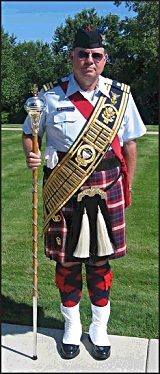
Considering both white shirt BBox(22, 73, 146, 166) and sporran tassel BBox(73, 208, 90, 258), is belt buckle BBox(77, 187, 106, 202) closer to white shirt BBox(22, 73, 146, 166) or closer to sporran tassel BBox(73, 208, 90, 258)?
sporran tassel BBox(73, 208, 90, 258)

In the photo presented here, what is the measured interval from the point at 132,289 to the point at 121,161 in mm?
1360

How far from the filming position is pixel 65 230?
2623 mm

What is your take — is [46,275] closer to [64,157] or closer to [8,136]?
[64,157]

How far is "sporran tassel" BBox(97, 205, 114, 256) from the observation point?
2.57 metres

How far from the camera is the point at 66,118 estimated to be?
2439 millimetres

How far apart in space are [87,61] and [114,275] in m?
2.04

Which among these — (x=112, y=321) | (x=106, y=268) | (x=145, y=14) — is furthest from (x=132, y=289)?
(x=145, y=14)

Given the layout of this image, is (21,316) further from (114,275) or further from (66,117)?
(66,117)

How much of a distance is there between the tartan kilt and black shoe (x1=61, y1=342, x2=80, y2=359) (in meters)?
0.51

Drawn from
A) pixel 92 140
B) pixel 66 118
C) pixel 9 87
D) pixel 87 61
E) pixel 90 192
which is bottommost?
pixel 90 192

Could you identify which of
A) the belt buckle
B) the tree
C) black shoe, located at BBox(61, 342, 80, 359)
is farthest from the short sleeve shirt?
the tree

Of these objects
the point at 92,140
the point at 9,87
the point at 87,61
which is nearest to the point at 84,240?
the point at 92,140

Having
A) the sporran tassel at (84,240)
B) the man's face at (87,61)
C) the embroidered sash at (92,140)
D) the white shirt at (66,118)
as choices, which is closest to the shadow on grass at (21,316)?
the sporran tassel at (84,240)

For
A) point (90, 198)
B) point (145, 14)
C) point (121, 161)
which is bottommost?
point (90, 198)
